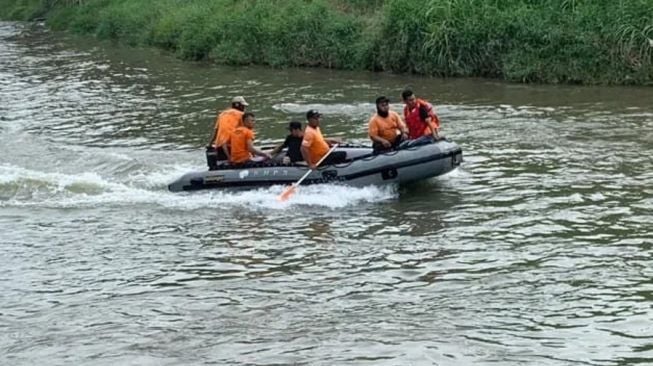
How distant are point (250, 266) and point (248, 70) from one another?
1867 centimetres

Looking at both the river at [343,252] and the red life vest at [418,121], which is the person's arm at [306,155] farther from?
the red life vest at [418,121]

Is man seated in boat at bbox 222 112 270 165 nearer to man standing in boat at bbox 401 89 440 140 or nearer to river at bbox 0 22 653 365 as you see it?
river at bbox 0 22 653 365

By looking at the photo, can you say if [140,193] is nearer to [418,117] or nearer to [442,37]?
[418,117]

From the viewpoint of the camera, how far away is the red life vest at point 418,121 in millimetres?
14328

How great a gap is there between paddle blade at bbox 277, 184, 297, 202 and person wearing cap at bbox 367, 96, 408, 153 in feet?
4.73

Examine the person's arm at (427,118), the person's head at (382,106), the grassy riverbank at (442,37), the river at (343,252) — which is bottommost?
the river at (343,252)

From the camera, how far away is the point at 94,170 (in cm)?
1619

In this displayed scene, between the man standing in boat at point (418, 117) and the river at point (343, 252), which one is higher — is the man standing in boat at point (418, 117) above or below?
above

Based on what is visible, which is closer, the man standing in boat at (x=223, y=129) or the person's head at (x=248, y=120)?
the person's head at (x=248, y=120)

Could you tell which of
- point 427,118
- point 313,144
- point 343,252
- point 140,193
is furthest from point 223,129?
point 343,252

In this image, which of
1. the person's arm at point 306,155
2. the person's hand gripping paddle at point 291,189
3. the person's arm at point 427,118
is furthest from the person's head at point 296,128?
the person's arm at point 427,118

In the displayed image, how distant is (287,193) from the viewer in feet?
43.6

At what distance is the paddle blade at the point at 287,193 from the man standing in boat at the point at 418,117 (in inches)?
81.2

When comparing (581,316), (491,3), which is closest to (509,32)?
(491,3)
